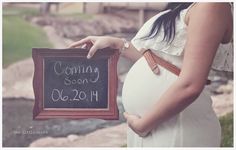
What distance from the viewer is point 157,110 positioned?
1.06m

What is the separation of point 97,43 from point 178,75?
228 mm

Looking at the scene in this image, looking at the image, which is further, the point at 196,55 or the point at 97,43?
the point at 97,43

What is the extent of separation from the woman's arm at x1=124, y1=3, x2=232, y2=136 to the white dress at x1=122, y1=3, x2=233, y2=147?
0.08 ft

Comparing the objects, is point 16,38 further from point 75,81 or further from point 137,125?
point 137,125

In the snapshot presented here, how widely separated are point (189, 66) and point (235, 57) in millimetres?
202

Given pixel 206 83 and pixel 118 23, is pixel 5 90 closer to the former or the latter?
pixel 118 23

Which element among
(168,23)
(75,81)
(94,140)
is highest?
(168,23)

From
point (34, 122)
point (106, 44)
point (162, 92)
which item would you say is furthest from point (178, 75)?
point (34, 122)

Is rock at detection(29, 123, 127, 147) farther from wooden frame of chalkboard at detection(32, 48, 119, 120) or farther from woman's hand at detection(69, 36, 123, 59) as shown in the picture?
woman's hand at detection(69, 36, 123, 59)

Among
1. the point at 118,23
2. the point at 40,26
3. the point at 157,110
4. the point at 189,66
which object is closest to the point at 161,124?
the point at 157,110

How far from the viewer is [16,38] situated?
121 cm

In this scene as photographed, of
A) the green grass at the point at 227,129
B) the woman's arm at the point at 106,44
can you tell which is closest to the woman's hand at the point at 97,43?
the woman's arm at the point at 106,44

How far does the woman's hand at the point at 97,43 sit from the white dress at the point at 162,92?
8 cm

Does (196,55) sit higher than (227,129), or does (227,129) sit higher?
(196,55)
